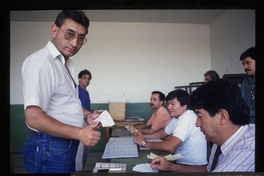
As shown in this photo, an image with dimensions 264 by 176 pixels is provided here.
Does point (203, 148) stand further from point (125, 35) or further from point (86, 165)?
point (125, 35)

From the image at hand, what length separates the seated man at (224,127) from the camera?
1.53 metres

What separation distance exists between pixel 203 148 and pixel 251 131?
0.37 metres

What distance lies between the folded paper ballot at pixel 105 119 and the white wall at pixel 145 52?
11 centimetres

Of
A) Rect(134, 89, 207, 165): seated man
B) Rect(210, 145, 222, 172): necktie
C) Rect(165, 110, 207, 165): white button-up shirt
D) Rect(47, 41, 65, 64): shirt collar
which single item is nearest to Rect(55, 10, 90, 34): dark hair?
Rect(47, 41, 65, 64): shirt collar

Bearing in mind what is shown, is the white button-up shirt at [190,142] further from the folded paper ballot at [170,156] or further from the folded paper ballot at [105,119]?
the folded paper ballot at [105,119]

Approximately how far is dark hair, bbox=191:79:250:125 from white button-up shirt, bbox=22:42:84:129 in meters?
0.91

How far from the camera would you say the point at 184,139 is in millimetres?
1748

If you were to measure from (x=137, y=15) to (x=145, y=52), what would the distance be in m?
0.30

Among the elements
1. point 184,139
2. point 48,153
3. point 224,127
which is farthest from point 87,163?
point 224,127

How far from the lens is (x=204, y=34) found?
1863 millimetres

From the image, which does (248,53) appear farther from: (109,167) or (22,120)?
(22,120)

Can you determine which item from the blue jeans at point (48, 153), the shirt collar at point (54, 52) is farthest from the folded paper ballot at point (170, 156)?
the shirt collar at point (54, 52)

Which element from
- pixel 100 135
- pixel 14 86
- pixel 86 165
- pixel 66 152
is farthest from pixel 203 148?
pixel 14 86

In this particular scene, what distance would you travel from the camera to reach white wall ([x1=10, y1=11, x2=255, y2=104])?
71.1 inches
